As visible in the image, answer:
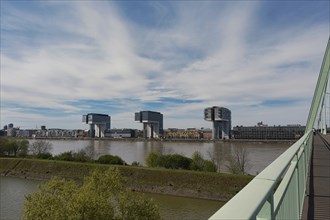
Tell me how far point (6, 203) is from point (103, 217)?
1311 centimetres

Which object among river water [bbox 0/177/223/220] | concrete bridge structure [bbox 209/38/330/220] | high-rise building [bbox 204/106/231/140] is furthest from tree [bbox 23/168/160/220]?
high-rise building [bbox 204/106/231/140]

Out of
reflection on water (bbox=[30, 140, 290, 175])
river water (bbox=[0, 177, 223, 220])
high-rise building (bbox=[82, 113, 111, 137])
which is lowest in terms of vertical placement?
river water (bbox=[0, 177, 223, 220])

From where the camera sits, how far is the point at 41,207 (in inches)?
454

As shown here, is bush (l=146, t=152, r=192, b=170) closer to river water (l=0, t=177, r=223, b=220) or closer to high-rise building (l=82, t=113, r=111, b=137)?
river water (l=0, t=177, r=223, b=220)

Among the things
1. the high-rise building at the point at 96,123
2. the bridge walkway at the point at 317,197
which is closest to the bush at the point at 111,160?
the bridge walkway at the point at 317,197

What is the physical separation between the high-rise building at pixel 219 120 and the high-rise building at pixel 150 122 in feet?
82.9

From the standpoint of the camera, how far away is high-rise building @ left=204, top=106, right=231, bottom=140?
393 feet

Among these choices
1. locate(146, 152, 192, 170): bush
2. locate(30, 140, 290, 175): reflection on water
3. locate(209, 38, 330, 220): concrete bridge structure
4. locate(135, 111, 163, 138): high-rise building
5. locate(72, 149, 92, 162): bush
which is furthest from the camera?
locate(135, 111, 163, 138): high-rise building

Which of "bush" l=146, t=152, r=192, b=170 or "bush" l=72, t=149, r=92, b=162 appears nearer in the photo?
"bush" l=146, t=152, r=192, b=170

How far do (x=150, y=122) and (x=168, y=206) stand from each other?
115 metres

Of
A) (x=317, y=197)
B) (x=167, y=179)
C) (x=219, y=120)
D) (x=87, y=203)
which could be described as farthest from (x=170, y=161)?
(x=219, y=120)

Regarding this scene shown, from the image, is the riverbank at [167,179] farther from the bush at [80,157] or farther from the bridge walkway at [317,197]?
the bridge walkway at [317,197]

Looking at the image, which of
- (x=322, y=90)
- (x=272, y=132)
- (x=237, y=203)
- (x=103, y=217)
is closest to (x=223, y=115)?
(x=272, y=132)

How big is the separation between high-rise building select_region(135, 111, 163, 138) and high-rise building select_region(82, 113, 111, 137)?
70.7ft
